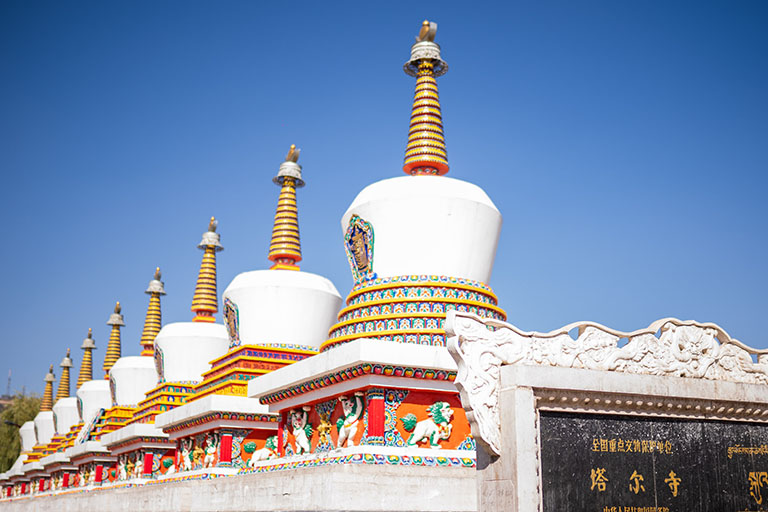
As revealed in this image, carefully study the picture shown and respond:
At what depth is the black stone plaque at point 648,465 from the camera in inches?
263

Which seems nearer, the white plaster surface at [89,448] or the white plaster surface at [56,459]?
the white plaster surface at [89,448]

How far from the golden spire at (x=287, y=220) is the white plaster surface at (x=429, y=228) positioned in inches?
205

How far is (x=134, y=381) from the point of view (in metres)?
24.8

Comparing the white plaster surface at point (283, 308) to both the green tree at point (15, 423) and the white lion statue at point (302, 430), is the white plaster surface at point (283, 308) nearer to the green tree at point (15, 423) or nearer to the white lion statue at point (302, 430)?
the white lion statue at point (302, 430)

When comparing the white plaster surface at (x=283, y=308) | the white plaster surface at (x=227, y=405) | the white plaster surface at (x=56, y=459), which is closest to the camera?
the white plaster surface at (x=227, y=405)

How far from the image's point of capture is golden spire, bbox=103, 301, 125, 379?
32406 mm

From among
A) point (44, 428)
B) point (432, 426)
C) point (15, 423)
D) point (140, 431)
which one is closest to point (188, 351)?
point (140, 431)

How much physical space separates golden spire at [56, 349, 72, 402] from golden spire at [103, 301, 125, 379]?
657cm

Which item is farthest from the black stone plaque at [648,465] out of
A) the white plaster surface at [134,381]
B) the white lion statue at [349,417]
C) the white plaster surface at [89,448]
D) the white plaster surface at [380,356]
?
the white plaster surface at [134,381]

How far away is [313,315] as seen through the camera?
17328 millimetres

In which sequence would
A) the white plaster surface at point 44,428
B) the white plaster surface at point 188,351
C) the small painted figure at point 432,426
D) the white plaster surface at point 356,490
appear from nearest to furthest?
the white plaster surface at point 356,490, the small painted figure at point 432,426, the white plaster surface at point 188,351, the white plaster surface at point 44,428

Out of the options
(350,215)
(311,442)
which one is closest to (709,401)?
(311,442)

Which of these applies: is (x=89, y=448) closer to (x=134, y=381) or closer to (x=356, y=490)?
(x=134, y=381)

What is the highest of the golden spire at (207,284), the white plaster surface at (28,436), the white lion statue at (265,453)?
the golden spire at (207,284)
